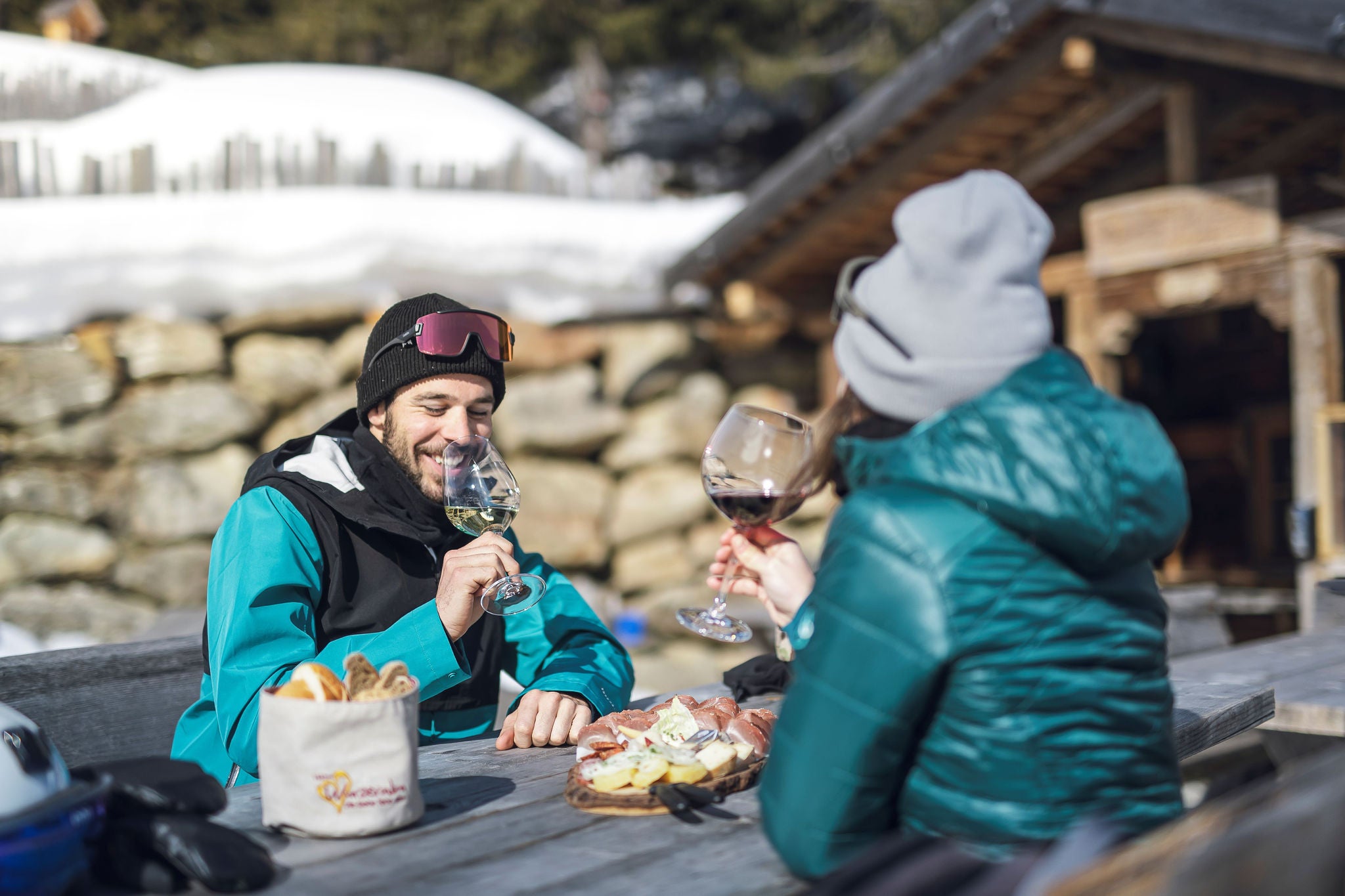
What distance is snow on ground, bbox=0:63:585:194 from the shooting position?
823cm

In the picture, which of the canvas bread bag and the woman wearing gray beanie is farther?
the canvas bread bag

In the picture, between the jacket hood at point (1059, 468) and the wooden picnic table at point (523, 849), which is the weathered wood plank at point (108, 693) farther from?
the jacket hood at point (1059, 468)

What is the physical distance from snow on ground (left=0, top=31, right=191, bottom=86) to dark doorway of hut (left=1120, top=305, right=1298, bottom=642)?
11.9m

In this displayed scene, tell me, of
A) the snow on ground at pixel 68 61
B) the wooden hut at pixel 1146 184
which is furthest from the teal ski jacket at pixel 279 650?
the snow on ground at pixel 68 61

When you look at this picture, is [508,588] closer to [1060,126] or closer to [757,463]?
[757,463]

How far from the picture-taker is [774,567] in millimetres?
1887

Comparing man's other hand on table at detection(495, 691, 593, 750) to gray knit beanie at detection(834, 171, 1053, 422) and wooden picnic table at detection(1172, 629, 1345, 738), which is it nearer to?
gray knit beanie at detection(834, 171, 1053, 422)

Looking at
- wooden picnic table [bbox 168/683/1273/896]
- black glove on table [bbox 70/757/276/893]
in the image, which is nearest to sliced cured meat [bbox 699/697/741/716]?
wooden picnic table [bbox 168/683/1273/896]

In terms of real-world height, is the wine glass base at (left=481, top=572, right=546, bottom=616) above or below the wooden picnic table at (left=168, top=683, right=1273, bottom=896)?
above

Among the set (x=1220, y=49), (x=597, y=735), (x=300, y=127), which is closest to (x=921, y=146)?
(x=1220, y=49)

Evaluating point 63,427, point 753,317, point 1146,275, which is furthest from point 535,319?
point 1146,275

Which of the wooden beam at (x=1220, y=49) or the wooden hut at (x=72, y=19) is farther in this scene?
the wooden hut at (x=72, y=19)

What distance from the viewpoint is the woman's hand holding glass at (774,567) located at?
6.17 feet

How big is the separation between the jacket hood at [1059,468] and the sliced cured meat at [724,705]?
80 centimetres
